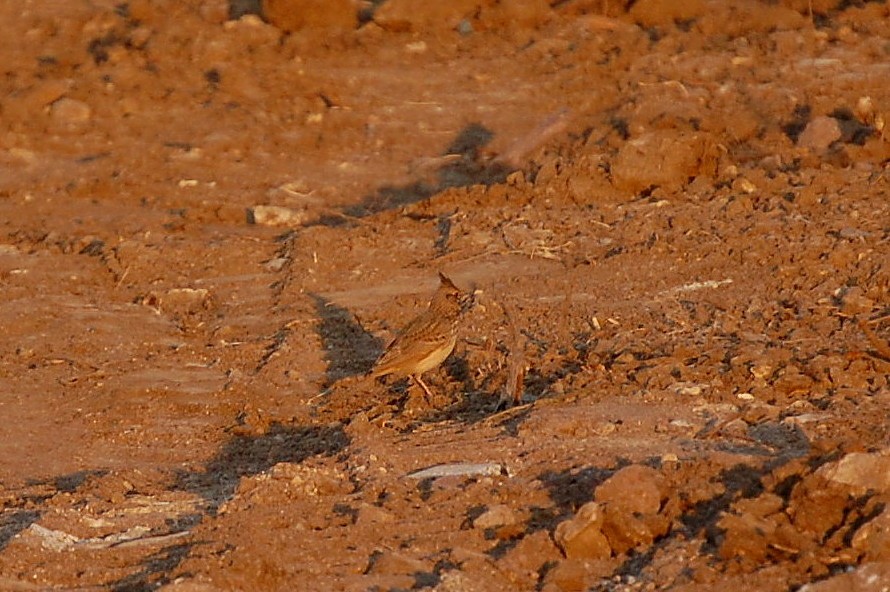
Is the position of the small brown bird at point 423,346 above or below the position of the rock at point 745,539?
below

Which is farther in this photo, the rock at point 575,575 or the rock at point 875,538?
the rock at point 575,575

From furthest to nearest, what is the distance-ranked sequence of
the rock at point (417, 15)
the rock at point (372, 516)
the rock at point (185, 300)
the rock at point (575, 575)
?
the rock at point (417, 15), the rock at point (185, 300), the rock at point (372, 516), the rock at point (575, 575)

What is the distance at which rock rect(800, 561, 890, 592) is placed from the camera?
4762 mm

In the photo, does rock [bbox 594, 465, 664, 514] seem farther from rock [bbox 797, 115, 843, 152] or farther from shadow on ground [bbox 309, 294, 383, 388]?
rock [bbox 797, 115, 843, 152]

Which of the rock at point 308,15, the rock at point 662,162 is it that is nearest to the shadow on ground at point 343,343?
the rock at point 662,162

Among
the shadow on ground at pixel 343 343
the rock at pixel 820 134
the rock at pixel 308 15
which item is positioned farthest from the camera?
the rock at pixel 308 15

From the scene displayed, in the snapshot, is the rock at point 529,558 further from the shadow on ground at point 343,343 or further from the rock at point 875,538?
the shadow on ground at point 343,343

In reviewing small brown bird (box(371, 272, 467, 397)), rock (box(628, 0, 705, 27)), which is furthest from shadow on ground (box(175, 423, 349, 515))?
rock (box(628, 0, 705, 27))

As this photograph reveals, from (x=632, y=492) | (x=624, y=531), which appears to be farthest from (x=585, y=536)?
(x=632, y=492)

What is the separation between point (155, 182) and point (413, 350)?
438 centimetres

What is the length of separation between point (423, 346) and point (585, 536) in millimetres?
2225

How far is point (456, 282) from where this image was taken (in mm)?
8766

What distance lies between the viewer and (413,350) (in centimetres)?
733

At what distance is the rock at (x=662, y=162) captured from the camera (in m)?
9.58
